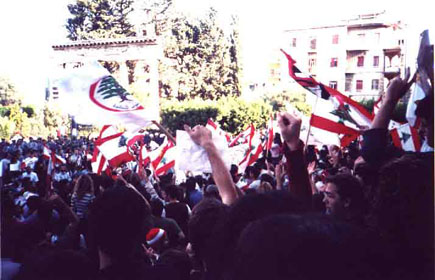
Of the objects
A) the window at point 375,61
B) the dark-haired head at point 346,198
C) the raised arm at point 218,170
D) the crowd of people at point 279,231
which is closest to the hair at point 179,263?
the crowd of people at point 279,231

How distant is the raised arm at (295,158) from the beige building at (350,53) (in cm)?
5099

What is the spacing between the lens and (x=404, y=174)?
1898 millimetres

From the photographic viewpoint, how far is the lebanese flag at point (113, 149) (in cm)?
736

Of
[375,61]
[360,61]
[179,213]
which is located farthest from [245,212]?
[360,61]

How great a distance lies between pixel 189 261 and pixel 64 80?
3.07 meters

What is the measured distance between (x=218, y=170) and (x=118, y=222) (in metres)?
0.60

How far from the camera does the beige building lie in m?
51.7

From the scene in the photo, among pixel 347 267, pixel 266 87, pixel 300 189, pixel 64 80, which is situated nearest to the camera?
pixel 347 267

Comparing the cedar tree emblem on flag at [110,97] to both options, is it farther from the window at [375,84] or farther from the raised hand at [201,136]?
the window at [375,84]

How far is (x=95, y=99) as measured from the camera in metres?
4.89

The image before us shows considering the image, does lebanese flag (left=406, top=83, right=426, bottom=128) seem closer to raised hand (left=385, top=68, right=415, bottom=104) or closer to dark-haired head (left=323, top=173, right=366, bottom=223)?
raised hand (left=385, top=68, right=415, bottom=104)

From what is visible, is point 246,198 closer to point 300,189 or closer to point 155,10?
point 300,189

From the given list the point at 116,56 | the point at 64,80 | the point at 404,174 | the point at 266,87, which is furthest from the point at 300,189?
the point at 266,87

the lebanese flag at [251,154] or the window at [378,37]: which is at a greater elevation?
the window at [378,37]
